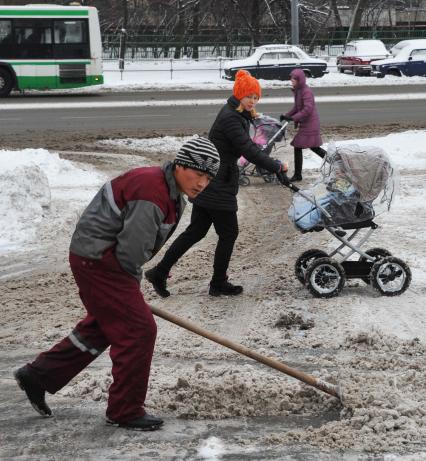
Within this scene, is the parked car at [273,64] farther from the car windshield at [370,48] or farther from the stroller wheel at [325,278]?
the stroller wheel at [325,278]

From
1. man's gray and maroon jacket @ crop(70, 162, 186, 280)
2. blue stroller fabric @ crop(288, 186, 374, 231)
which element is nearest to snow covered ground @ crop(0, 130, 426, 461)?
Answer: blue stroller fabric @ crop(288, 186, 374, 231)

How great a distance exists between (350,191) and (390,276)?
2.54ft

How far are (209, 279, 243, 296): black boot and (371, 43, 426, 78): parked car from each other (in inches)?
1151

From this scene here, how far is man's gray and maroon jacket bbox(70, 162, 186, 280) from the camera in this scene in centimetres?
450

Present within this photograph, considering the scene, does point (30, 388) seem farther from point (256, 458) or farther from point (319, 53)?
point (319, 53)

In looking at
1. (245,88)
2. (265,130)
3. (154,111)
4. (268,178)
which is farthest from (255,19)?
(245,88)

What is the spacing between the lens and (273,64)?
33875 mm

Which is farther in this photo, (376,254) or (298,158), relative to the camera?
(298,158)

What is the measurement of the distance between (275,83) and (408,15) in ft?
120

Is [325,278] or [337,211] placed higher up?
[337,211]

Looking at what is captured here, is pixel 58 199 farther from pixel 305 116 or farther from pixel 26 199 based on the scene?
pixel 305 116

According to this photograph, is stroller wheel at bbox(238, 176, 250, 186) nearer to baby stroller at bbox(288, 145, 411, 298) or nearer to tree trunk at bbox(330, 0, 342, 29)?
baby stroller at bbox(288, 145, 411, 298)

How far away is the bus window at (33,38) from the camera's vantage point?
2681 cm

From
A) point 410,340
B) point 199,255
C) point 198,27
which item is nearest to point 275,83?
point 198,27
